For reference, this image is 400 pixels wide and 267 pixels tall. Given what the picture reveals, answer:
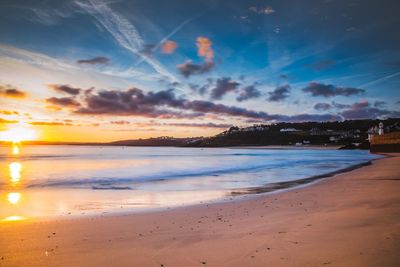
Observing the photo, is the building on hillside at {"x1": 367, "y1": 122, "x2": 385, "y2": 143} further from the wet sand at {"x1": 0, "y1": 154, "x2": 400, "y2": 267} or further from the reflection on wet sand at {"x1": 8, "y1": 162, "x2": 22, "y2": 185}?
the wet sand at {"x1": 0, "y1": 154, "x2": 400, "y2": 267}

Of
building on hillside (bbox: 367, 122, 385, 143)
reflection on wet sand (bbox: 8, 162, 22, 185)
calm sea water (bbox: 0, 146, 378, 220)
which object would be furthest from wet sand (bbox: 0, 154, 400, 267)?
building on hillside (bbox: 367, 122, 385, 143)

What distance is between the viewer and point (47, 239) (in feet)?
19.1

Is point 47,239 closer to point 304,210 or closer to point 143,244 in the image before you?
point 143,244

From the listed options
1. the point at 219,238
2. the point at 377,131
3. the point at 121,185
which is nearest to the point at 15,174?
the point at 121,185

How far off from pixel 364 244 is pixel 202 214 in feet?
13.4

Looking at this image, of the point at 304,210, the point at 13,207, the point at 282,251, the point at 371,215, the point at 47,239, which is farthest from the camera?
the point at 13,207

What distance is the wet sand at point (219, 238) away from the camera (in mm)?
4582

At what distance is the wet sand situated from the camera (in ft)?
15.0

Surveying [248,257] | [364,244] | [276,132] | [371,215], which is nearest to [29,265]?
[248,257]

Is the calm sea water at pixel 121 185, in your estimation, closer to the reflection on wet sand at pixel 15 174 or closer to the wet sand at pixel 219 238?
the reflection on wet sand at pixel 15 174

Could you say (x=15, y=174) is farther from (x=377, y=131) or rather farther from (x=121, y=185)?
(x=377, y=131)

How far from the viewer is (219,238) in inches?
223

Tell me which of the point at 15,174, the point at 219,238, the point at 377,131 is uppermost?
the point at 377,131

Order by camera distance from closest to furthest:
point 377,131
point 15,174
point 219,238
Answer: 1. point 219,238
2. point 15,174
3. point 377,131
